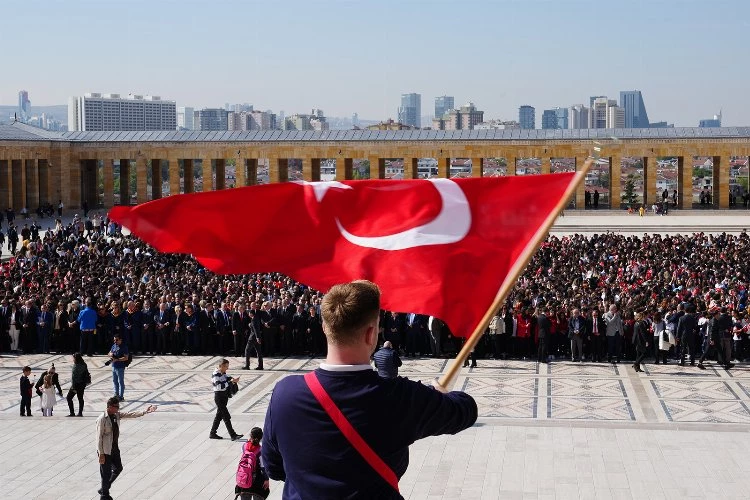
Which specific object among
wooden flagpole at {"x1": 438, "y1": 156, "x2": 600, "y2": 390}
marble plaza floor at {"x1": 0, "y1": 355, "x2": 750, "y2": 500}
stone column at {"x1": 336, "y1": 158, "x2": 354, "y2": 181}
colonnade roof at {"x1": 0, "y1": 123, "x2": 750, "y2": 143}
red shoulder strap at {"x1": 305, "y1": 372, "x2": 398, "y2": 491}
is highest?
colonnade roof at {"x1": 0, "y1": 123, "x2": 750, "y2": 143}

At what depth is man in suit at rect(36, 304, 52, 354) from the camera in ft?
68.4

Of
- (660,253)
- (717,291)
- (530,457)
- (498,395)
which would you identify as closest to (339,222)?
(530,457)

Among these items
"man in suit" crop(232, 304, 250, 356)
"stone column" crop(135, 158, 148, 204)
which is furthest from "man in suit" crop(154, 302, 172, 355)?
"stone column" crop(135, 158, 148, 204)

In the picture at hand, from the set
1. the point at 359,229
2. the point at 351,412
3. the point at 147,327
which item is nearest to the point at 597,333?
the point at 147,327

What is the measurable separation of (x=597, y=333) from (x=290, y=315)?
18.4 ft

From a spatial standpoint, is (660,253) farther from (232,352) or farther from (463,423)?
(463,423)

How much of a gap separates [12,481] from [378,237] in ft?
25.3

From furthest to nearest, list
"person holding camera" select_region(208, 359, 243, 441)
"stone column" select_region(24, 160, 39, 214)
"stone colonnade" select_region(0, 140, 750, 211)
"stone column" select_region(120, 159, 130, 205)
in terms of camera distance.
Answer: "stone column" select_region(120, 159, 130, 205)
"stone column" select_region(24, 160, 39, 214)
"stone colonnade" select_region(0, 140, 750, 211)
"person holding camera" select_region(208, 359, 243, 441)

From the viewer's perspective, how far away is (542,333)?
1928 centimetres

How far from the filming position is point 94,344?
20.8 m

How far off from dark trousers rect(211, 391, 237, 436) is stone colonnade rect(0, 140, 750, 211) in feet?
140

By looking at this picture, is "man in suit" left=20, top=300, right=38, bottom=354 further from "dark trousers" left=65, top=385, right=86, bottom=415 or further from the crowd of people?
"dark trousers" left=65, top=385, right=86, bottom=415

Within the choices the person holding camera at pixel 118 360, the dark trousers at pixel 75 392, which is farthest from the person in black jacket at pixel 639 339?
the dark trousers at pixel 75 392

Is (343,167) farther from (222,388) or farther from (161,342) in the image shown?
(222,388)
